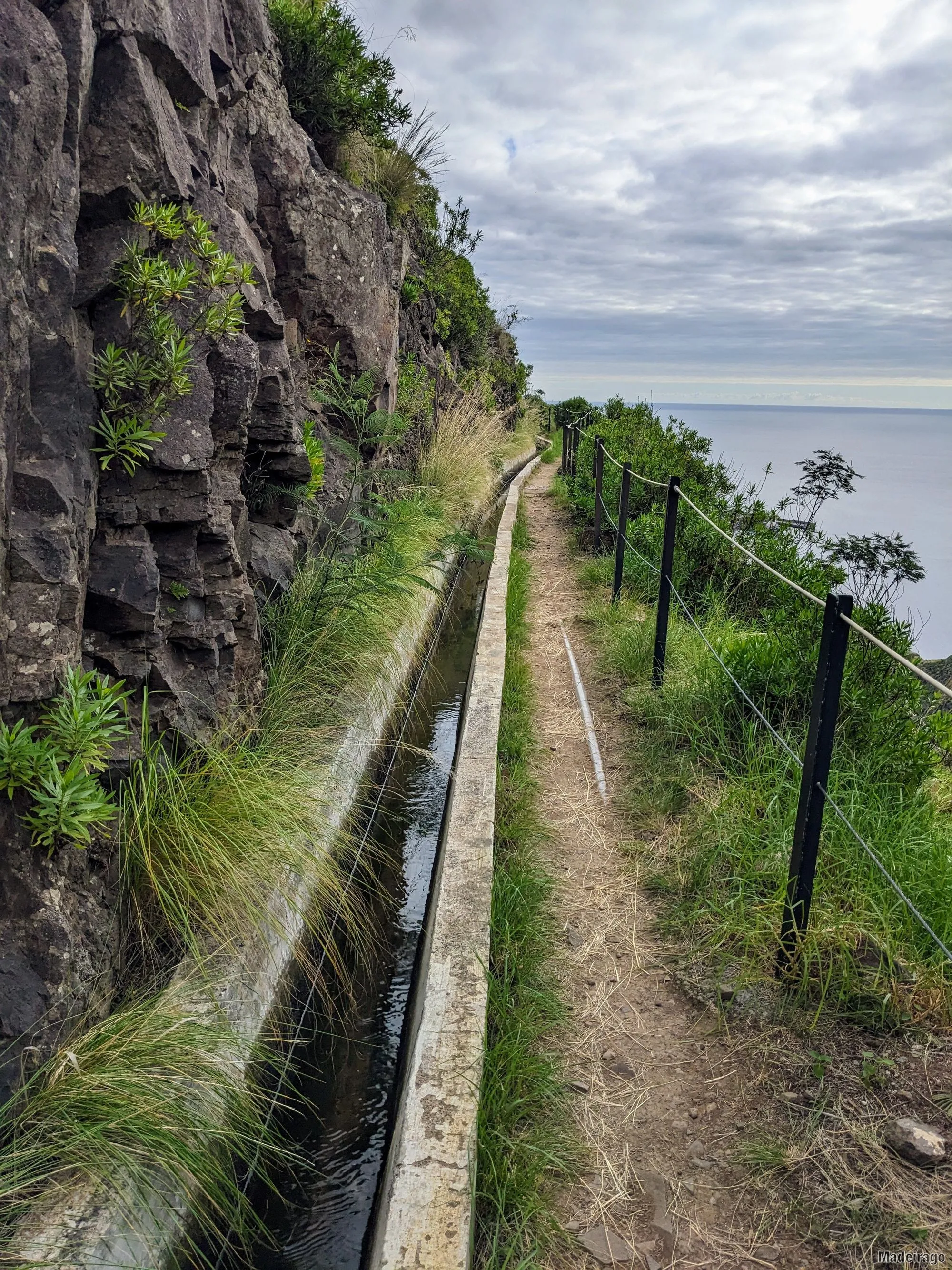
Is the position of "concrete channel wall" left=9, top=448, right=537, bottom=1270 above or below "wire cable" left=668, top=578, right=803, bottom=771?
below

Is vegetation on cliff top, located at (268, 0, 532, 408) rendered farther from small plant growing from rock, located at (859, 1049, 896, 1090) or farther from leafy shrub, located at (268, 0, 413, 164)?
small plant growing from rock, located at (859, 1049, 896, 1090)

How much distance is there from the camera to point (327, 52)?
6.91m

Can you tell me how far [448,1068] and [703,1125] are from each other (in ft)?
2.69

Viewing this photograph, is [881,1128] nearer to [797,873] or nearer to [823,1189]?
[823,1189]

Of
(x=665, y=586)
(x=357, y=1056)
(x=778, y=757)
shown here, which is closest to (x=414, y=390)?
(x=665, y=586)

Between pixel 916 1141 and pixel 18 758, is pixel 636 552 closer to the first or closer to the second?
pixel 916 1141

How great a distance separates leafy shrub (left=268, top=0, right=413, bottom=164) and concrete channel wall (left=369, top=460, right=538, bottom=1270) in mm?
6223

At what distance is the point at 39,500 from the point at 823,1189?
9.83 feet

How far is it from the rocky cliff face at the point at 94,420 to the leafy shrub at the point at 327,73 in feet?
7.73

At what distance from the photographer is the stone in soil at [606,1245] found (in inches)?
84.1

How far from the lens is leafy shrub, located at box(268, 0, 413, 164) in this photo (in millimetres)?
6848

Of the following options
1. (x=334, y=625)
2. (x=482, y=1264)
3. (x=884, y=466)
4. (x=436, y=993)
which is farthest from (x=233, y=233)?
(x=884, y=466)

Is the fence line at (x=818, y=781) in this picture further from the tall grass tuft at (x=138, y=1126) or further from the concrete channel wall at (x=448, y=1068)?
the tall grass tuft at (x=138, y=1126)

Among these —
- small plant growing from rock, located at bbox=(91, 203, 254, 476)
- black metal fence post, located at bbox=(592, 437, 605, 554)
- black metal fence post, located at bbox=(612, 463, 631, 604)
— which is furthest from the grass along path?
black metal fence post, located at bbox=(592, 437, 605, 554)
